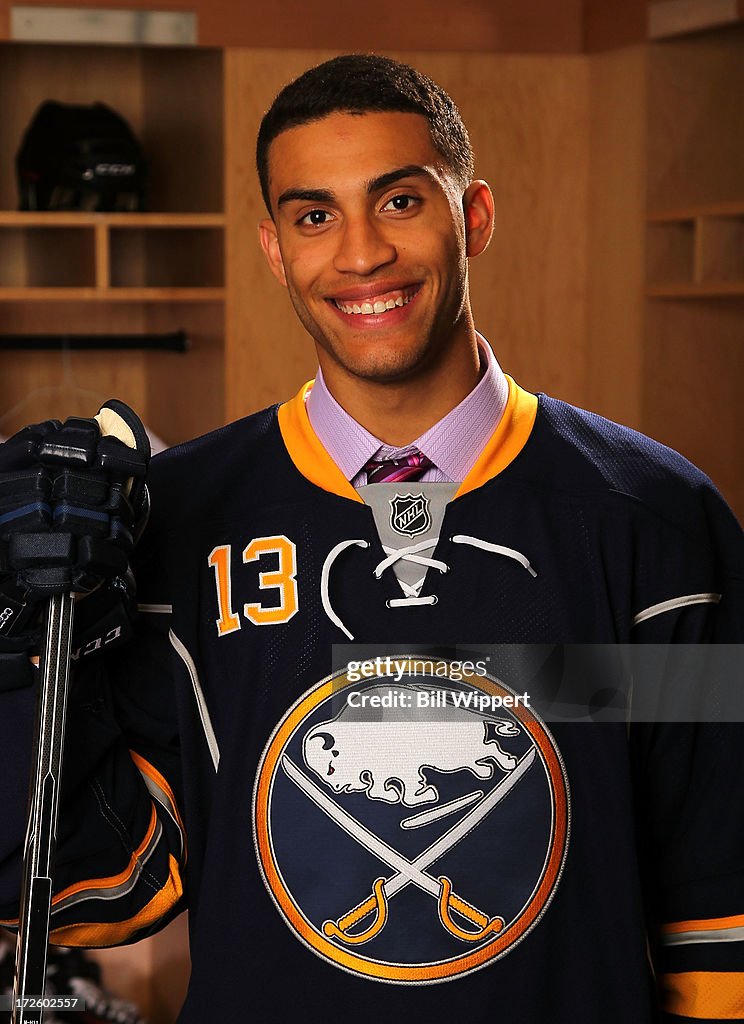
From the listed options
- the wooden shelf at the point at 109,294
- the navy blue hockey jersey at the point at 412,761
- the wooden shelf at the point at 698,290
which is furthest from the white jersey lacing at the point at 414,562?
the wooden shelf at the point at 109,294

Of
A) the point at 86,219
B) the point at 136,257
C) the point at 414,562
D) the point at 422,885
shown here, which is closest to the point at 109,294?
the point at 86,219

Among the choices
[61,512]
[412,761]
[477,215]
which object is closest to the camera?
[61,512]

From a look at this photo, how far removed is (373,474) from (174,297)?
5.36ft

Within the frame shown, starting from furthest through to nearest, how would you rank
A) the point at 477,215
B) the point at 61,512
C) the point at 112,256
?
the point at 112,256, the point at 477,215, the point at 61,512

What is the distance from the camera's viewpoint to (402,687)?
1087 millimetres

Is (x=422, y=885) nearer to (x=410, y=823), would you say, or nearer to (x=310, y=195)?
(x=410, y=823)

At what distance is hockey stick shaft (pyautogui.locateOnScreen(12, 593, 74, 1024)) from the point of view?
1.00 meters

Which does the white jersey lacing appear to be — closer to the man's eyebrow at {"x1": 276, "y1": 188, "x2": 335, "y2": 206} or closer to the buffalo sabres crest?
the buffalo sabres crest

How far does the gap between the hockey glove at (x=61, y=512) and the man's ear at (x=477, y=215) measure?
360mm

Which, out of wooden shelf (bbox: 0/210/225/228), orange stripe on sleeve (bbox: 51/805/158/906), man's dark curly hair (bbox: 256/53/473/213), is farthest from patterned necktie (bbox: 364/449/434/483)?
wooden shelf (bbox: 0/210/225/228)

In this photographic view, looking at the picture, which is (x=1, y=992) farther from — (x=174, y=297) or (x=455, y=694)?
(x=455, y=694)

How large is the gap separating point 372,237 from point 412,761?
0.43 m

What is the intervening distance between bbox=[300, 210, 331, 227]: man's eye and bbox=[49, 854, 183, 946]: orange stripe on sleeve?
0.55 metres

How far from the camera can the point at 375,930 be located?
3.45 ft
